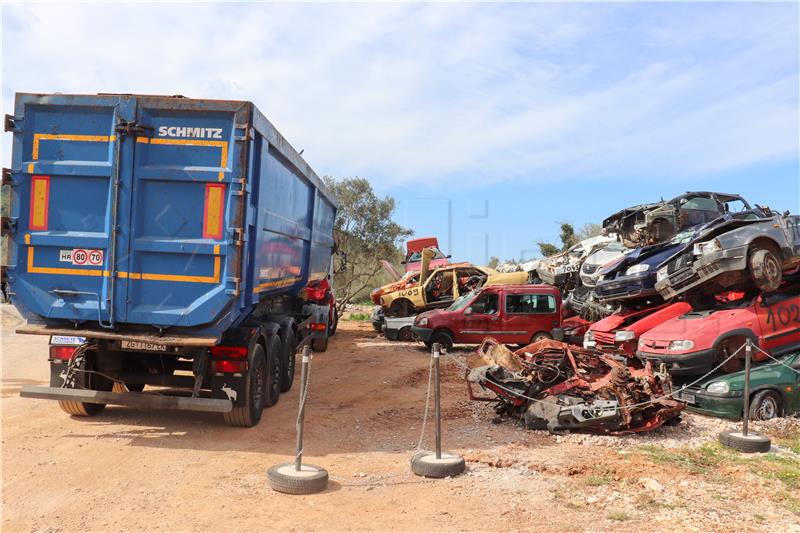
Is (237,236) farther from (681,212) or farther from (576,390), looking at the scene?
(681,212)

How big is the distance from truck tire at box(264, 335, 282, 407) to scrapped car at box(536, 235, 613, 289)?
10853 mm

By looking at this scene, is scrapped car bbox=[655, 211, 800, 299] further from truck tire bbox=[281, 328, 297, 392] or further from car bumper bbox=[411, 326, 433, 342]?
truck tire bbox=[281, 328, 297, 392]

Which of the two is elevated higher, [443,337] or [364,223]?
[364,223]

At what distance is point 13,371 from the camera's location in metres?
11.0

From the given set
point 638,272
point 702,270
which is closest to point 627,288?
point 638,272

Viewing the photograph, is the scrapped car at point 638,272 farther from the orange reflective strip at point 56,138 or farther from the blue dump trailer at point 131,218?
the orange reflective strip at point 56,138

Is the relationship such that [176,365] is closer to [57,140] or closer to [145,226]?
[145,226]

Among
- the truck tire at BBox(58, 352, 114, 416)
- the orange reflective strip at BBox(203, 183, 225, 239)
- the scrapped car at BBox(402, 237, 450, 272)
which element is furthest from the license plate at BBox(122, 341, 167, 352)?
the scrapped car at BBox(402, 237, 450, 272)

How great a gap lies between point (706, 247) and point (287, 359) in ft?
23.1

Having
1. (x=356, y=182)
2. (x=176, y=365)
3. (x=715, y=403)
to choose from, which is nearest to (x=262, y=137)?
(x=176, y=365)

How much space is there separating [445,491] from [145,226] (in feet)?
13.9

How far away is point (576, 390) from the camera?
25.2 ft

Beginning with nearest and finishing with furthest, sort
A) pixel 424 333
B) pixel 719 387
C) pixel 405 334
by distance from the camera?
1. pixel 719 387
2. pixel 424 333
3. pixel 405 334

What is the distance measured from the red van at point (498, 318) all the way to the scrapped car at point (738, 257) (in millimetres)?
4869
